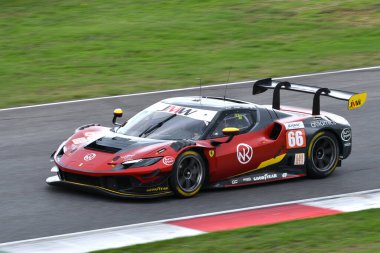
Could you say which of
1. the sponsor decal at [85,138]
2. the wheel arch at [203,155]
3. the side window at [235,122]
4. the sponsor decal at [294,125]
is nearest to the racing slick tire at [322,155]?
the sponsor decal at [294,125]

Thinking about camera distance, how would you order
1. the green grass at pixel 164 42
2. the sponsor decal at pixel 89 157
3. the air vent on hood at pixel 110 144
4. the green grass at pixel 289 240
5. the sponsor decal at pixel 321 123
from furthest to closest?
1. the green grass at pixel 164 42
2. the sponsor decal at pixel 321 123
3. the air vent on hood at pixel 110 144
4. the sponsor decal at pixel 89 157
5. the green grass at pixel 289 240

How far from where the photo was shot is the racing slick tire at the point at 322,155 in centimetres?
1220

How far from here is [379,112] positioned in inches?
648

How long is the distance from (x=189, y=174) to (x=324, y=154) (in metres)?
2.35

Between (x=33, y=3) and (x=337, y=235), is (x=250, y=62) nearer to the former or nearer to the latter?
(x=33, y=3)

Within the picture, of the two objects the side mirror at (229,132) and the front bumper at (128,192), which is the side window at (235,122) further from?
the front bumper at (128,192)

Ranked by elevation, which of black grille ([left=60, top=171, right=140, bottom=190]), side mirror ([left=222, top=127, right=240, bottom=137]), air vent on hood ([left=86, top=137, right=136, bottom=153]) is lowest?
black grille ([left=60, top=171, right=140, bottom=190])

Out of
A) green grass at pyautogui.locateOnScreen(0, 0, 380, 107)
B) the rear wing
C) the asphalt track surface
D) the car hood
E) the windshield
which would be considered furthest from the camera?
green grass at pyautogui.locateOnScreen(0, 0, 380, 107)

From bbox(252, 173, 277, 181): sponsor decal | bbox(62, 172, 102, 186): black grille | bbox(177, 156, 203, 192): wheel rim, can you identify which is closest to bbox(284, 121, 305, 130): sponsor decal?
bbox(252, 173, 277, 181): sponsor decal

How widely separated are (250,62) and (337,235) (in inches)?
479

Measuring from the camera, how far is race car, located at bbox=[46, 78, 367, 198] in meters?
10.6

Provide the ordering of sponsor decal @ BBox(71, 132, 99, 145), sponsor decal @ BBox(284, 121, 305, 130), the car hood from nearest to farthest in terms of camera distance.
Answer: the car hood
sponsor decal @ BBox(71, 132, 99, 145)
sponsor decal @ BBox(284, 121, 305, 130)

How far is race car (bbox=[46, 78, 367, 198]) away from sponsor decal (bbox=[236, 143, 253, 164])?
0.04 ft

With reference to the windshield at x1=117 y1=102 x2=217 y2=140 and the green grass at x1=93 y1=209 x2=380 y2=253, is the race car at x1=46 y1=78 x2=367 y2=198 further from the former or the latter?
the green grass at x1=93 y1=209 x2=380 y2=253
